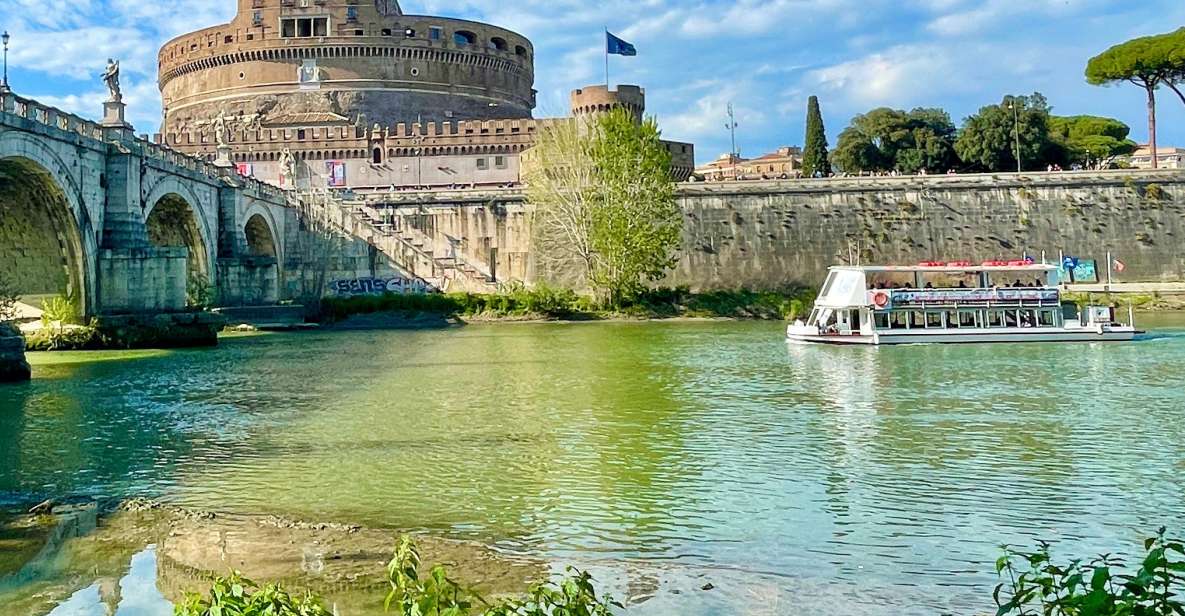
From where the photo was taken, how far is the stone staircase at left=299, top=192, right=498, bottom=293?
4681 centimetres

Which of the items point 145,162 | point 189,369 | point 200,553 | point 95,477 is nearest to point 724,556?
point 200,553

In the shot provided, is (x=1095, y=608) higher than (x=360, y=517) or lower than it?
higher

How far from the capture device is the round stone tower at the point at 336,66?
7256 centimetres

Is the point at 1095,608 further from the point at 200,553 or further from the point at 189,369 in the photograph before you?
the point at 189,369

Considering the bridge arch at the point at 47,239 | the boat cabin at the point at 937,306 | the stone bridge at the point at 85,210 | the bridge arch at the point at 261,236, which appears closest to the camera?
the stone bridge at the point at 85,210

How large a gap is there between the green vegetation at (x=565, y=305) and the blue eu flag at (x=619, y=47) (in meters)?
20.4

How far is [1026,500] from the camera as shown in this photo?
1010cm

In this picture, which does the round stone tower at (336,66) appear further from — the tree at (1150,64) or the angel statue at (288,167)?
the tree at (1150,64)

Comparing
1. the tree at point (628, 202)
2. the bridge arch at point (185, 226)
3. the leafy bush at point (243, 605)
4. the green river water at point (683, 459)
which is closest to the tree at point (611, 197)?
the tree at point (628, 202)

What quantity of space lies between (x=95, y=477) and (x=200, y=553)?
444 centimetres

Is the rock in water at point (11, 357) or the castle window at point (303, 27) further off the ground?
Result: the castle window at point (303, 27)

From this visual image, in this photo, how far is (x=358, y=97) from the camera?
7288 cm

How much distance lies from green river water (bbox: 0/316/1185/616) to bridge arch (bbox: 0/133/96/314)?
5.72m

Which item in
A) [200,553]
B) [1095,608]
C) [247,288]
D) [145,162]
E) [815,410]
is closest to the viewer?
[1095,608]
